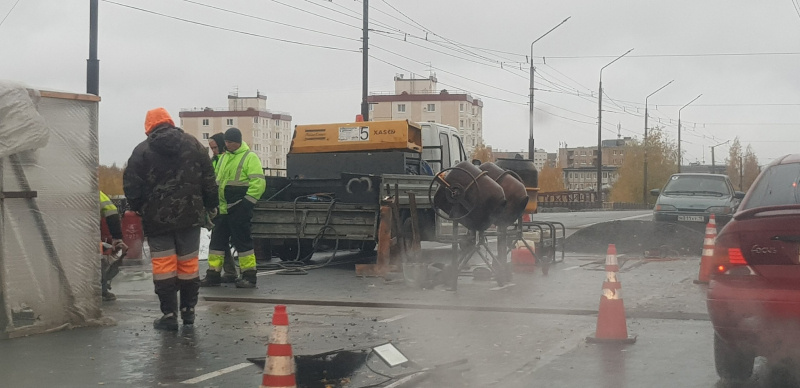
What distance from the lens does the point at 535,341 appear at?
7930mm

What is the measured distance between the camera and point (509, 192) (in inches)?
498

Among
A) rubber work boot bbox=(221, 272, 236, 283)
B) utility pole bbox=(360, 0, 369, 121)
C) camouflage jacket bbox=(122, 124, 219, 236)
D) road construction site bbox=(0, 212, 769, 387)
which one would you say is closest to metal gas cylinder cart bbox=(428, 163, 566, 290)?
road construction site bbox=(0, 212, 769, 387)

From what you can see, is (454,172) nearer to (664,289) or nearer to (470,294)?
(470,294)

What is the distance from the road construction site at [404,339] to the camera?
6.45 metres

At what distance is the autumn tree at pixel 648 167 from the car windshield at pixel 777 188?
7782cm

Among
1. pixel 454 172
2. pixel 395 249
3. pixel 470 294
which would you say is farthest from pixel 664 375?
pixel 395 249

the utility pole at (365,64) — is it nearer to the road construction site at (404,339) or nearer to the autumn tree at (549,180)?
the road construction site at (404,339)

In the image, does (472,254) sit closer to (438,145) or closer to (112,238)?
(112,238)

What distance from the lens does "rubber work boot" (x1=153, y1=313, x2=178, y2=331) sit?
848 centimetres

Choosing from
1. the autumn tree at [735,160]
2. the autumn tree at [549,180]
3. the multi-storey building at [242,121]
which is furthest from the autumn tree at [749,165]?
the multi-storey building at [242,121]

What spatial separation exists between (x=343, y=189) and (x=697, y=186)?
30.5ft

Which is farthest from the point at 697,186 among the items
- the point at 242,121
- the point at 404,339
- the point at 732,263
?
the point at 242,121

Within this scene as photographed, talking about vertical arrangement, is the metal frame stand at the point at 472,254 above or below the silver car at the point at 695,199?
below

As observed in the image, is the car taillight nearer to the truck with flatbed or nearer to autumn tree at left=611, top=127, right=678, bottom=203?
the truck with flatbed
